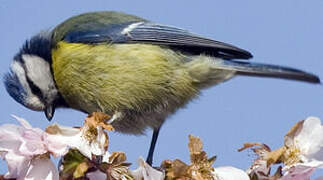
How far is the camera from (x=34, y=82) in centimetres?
341

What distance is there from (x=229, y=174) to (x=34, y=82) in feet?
6.60

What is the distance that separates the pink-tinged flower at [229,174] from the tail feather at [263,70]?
151cm

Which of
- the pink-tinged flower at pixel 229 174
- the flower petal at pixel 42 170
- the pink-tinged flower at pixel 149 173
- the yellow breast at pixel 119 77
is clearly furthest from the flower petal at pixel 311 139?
the yellow breast at pixel 119 77

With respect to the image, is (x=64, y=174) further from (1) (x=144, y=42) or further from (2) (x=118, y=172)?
(1) (x=144, y=42)

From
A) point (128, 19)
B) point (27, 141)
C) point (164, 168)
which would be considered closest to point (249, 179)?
point (164, 168)

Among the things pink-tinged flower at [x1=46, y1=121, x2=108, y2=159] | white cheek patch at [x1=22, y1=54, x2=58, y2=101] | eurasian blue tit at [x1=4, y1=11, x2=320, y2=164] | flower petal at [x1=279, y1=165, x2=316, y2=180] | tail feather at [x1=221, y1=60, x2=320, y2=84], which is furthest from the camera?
white cheek patch at [x1=22, y1=54, x2=58, y2=101]

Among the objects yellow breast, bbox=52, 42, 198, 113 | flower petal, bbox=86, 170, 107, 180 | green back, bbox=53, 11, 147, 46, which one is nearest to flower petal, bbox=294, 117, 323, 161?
flower petal, bbox=86, 170, 107, 180

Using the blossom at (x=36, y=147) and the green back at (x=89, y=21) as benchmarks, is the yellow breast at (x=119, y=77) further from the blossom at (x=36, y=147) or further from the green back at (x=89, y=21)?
the blossom at (x=36, y=147)

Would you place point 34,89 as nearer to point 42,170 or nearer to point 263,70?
point 263,70

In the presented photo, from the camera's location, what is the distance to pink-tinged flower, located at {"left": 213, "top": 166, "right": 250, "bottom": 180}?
1.64 m

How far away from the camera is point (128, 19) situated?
12.6 ft

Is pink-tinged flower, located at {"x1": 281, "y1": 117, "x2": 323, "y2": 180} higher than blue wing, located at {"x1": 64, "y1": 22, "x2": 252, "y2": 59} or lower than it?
higher

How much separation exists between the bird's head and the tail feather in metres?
1.04

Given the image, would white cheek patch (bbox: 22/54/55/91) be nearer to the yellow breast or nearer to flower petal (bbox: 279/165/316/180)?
the yellow breast
